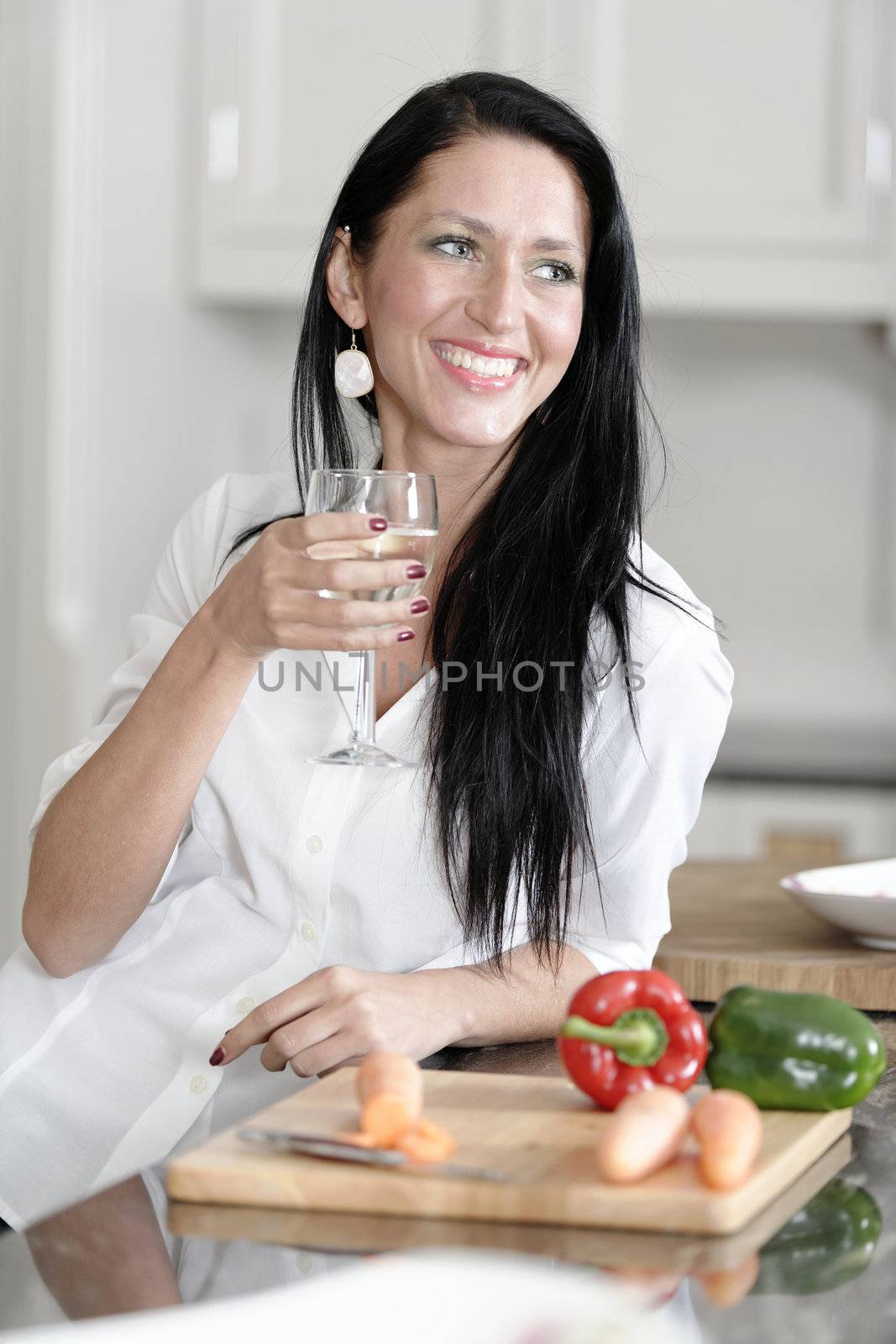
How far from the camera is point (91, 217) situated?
2.97 m

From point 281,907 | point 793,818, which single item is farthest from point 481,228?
point 793,818

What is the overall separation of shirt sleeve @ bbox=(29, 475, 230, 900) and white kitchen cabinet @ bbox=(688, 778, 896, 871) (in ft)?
5.28

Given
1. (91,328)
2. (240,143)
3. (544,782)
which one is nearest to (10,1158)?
(544,782)

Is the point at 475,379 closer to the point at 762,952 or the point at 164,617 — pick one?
the point at 164,617

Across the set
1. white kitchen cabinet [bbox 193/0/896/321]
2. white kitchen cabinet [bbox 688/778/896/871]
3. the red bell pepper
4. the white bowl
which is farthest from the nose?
white kitchen cabinet [bbox 688/778/896/871]

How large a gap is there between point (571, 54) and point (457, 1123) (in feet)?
8.02

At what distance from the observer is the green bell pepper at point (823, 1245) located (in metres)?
0.72

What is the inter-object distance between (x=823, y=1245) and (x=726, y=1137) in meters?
0.07

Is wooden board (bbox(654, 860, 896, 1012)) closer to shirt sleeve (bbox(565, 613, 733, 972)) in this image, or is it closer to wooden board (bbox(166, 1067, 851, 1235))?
shirt sleeve (bbox(565, 613, 733, 972))

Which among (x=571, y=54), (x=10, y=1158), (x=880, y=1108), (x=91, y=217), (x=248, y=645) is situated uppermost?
(x=571, y=54)

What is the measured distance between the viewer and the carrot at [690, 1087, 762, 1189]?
0.79 meters

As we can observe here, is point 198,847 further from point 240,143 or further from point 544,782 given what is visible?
point 240,143

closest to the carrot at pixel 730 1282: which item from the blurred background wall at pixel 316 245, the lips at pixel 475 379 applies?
the lips at pixel 475 379

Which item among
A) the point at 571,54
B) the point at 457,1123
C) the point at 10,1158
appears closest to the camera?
the point at 457,1123
